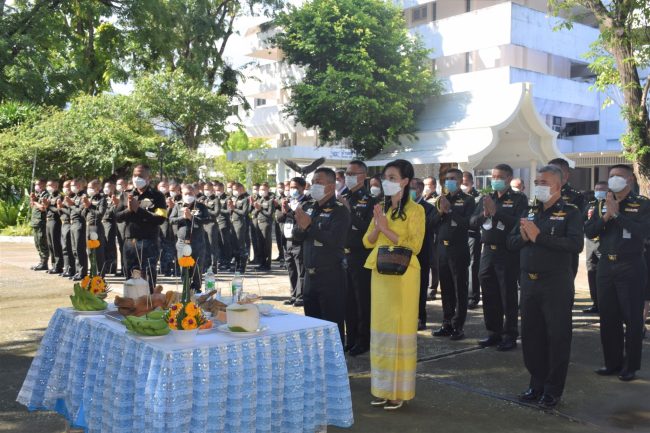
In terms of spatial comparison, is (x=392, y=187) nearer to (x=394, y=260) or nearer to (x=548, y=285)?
(x=394, y=260)

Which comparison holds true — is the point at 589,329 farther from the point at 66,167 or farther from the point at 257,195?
the point at 66,167

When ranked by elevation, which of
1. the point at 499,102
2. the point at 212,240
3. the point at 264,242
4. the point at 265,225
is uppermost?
the point at 499,102

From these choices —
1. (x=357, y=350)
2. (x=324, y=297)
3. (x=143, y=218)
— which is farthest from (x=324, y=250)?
(x=143, y=218)

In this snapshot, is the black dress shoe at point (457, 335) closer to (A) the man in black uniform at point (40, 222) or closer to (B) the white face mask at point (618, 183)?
(B) the white face mask at point (618, 183)

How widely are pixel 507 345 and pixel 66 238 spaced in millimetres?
9340

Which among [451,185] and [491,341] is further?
[451,185]

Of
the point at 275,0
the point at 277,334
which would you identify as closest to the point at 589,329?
the point at 277,334

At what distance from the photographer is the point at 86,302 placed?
4949mm

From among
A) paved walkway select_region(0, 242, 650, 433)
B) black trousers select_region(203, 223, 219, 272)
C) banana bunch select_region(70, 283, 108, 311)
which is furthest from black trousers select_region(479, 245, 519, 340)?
black trousers select_region(203, 223, 219, 272)

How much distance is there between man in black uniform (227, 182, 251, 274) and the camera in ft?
49.9

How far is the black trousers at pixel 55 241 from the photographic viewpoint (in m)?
14.2

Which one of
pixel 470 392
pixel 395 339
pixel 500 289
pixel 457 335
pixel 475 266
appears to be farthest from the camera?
pixel 475 266

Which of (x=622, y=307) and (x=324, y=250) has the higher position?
(x=324, y=250)

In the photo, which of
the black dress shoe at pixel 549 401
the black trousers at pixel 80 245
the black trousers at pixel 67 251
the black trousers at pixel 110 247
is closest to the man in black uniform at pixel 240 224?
the black trousers at pixel 110 247
